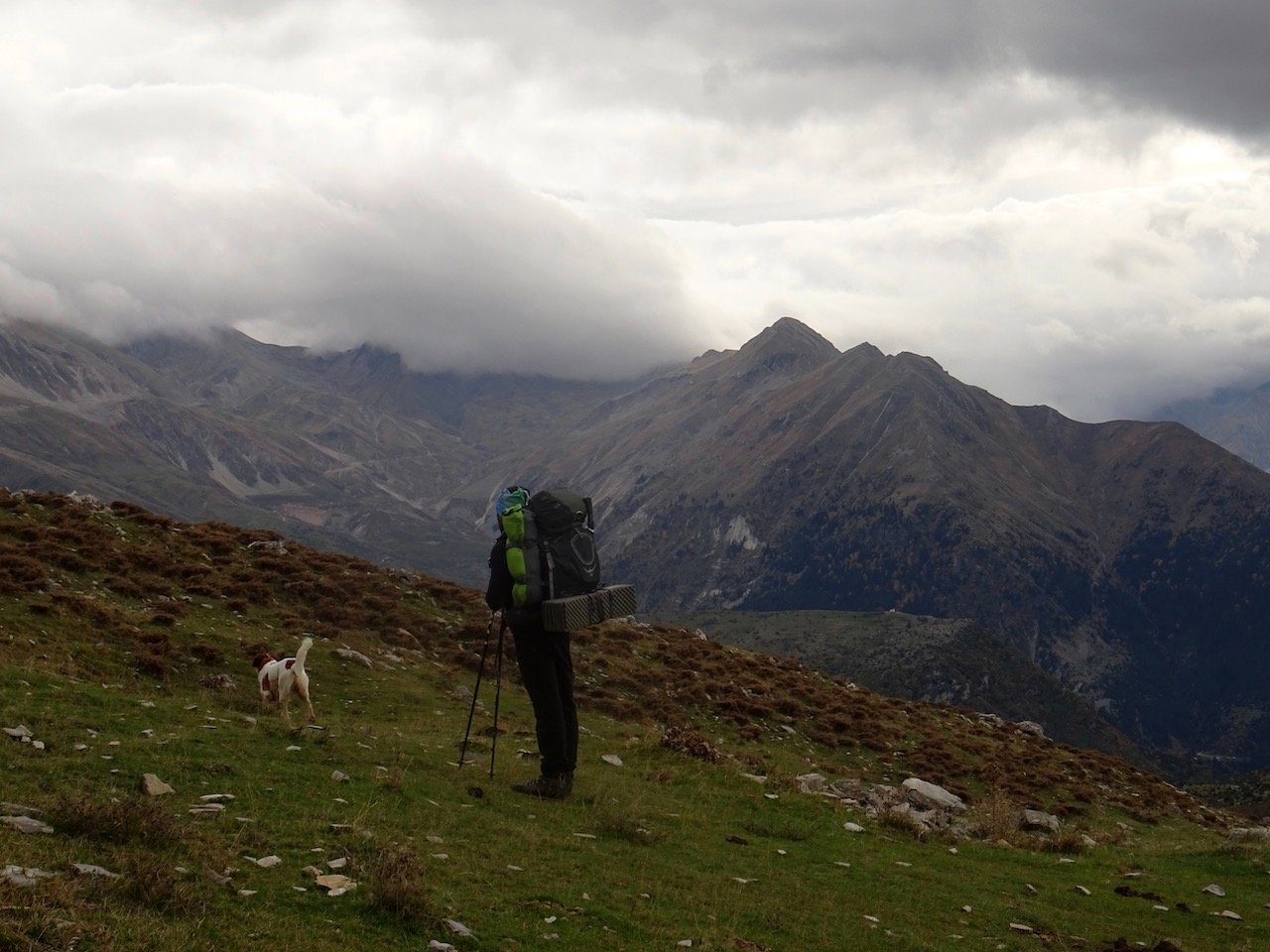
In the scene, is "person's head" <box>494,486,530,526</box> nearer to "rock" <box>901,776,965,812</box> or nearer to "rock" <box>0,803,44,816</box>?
"rock" <box>0,803,44,816</box>

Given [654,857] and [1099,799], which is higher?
[654,857]

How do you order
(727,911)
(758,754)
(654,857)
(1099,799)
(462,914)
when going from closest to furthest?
(462,914) → (727,911) → (654,857) → (758,754) → (1099,799)

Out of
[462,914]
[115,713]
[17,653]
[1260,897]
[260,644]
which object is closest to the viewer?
[462,914]

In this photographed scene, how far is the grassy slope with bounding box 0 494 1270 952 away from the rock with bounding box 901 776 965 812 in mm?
1727

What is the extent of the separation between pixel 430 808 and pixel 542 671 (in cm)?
294

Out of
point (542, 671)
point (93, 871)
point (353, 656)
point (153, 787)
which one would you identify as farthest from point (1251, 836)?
point (93, 871)

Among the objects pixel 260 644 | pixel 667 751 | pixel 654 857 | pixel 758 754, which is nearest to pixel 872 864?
pixel 654 857

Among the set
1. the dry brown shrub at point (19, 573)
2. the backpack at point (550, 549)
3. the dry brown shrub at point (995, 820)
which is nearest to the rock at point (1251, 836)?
the dry brown shrub at point (995, 820)

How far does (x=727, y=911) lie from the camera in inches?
470

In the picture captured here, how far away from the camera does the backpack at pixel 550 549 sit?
1529 centimetres

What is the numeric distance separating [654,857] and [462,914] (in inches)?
179

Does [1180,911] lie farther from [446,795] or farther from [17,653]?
[17,653]

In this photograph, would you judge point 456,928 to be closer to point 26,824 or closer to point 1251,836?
point 26,824

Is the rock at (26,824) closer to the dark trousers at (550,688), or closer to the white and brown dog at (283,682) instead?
the dark trousers at (550,688)
